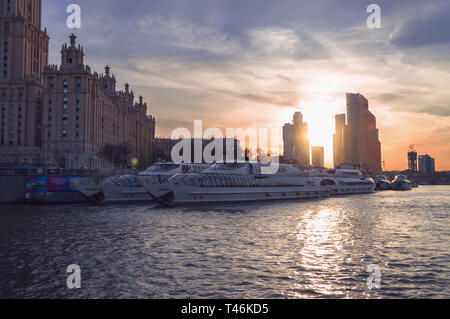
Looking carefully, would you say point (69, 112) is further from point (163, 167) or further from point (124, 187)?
point (124, 187)

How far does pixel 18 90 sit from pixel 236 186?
115981 mm

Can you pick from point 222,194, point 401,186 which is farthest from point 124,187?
point 401,186

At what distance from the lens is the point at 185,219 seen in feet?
117

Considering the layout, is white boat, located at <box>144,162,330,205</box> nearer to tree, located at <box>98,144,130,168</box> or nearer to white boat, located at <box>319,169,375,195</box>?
white boat, located at <box>319,169,375,195</box>

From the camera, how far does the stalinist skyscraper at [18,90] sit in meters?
130

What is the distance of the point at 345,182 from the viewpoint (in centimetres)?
10150

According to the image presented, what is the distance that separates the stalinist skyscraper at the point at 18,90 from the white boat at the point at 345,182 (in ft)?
339

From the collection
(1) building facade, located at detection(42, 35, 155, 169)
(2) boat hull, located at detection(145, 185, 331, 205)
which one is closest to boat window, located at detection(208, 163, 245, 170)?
(2) boat hull, located at detection(145, 185, 331, 205)

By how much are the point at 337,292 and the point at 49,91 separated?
135 meters

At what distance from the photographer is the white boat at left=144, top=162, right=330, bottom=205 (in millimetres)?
49750

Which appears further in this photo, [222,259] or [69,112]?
[69,112]

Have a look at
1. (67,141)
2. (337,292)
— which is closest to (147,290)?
(337,292)

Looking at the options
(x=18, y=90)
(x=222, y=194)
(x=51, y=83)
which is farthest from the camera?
(x=18, y=90)
